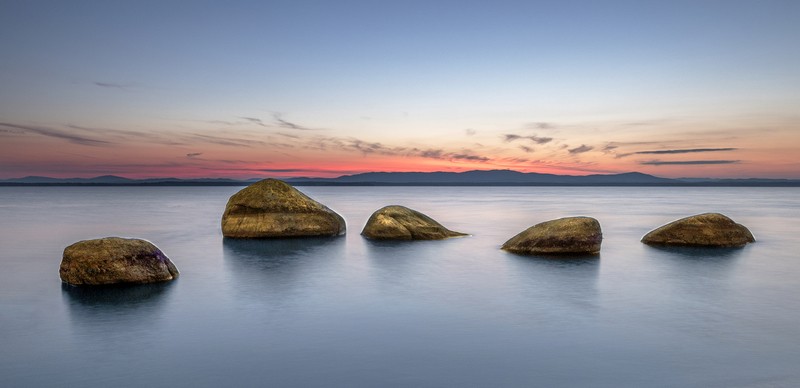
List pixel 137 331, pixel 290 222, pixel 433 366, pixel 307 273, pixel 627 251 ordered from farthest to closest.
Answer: pixel 290 222, pixel 627 251, pixel 307 273, pixel 137 331, pixel 433 366

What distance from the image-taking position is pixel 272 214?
18.3m

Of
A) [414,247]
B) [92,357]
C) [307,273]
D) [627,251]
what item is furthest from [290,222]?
[92,357]

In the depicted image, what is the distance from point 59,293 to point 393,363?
6859 millimetres

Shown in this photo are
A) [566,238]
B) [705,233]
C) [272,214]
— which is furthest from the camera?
[272,214]

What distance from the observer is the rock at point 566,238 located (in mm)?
14258

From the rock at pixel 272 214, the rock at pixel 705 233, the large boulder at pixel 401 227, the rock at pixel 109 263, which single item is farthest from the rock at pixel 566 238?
the rock at pixel 109 263

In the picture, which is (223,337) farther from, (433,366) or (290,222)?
(290,222)

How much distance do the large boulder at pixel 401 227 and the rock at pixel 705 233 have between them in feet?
22.7

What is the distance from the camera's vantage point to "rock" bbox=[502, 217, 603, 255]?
46.8ft

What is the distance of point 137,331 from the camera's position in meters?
7.48

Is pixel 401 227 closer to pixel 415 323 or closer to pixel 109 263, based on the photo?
pixel 109 263

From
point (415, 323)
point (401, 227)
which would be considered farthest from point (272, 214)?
point (415, 323)

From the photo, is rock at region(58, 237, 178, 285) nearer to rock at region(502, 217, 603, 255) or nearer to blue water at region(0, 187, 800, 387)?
blue water at region(0, 187, 800, 387)

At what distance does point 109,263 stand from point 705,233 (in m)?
15.2
